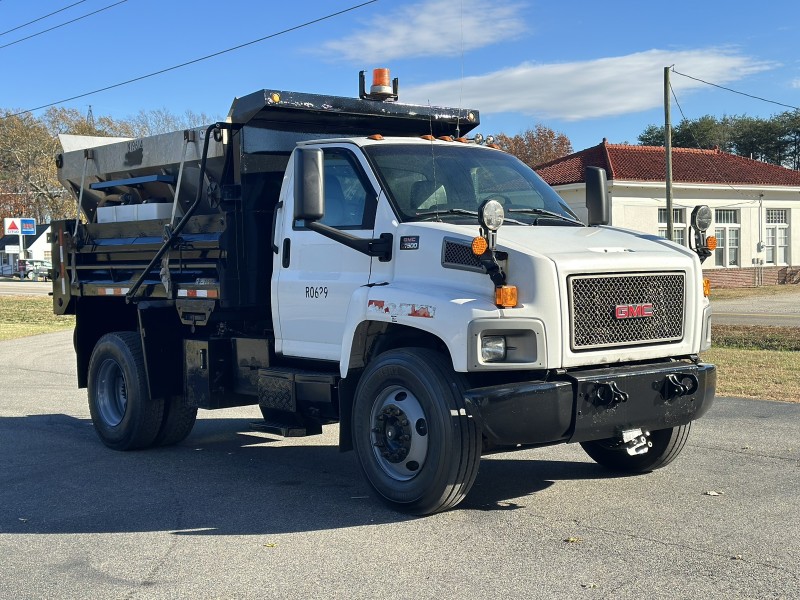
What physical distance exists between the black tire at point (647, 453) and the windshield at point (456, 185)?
1695mm

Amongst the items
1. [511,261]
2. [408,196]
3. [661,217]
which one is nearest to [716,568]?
[511,261]

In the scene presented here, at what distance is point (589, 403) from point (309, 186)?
2.29 metres

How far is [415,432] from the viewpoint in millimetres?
6062

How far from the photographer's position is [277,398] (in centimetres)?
729

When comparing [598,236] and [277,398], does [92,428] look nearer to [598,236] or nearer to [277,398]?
[277,398]

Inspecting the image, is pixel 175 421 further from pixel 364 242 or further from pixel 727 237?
pixel 727 237

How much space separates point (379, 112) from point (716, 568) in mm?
4656

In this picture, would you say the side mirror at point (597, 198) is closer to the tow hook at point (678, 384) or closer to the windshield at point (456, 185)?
the windshield at point (456, 185)

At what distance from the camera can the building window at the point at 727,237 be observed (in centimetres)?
3966

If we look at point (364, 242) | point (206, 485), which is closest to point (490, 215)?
point (364, 242)

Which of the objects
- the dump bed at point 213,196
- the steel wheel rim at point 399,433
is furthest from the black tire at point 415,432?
the dump bed at point 213,196

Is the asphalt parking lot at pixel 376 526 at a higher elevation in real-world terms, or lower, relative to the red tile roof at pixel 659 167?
lower

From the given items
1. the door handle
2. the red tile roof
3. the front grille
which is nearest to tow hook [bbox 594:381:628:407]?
the front grille

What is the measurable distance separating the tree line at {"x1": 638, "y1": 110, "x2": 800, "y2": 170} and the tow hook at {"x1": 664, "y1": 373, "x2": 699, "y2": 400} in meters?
65.7
